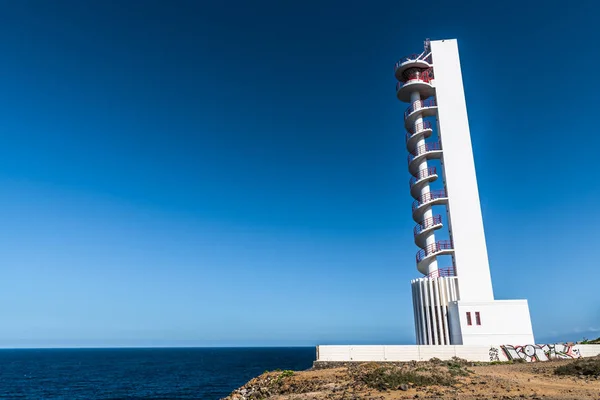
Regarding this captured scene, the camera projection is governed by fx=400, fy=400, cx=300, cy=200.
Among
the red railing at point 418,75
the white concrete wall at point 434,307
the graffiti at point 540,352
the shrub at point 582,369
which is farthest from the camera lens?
the red railing at point 418,75

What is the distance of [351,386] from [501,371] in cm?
1078

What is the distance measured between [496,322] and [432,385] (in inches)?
656

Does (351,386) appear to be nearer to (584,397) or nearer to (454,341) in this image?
(584,397)

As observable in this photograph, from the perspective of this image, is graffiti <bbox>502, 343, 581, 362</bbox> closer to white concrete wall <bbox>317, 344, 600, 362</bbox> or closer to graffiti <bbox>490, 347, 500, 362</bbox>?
white concrete wall <bbox>317, 344, 600, 362</bbox>

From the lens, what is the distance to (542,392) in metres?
17.2

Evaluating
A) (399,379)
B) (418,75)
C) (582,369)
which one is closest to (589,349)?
(582,369)

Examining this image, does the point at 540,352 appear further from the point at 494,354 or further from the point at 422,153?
the point at 422,153

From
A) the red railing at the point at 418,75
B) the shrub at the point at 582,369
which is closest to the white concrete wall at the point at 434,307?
the shrub at the point at 582,369

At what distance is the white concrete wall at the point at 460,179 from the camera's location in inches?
1359

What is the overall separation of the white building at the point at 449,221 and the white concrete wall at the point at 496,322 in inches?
2.9

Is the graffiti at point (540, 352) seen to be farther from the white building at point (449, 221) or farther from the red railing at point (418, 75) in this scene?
the red railing at point (418, 75)

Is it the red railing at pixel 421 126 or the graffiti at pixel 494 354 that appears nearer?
the graffiti at pixel 494 354

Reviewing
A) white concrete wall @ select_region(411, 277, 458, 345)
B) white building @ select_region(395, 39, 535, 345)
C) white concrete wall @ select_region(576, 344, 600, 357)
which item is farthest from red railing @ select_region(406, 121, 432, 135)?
white concrete wall @ select_region(576, 344, 600, 357)

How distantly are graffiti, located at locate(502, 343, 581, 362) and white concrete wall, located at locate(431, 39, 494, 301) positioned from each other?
15.7 ft
